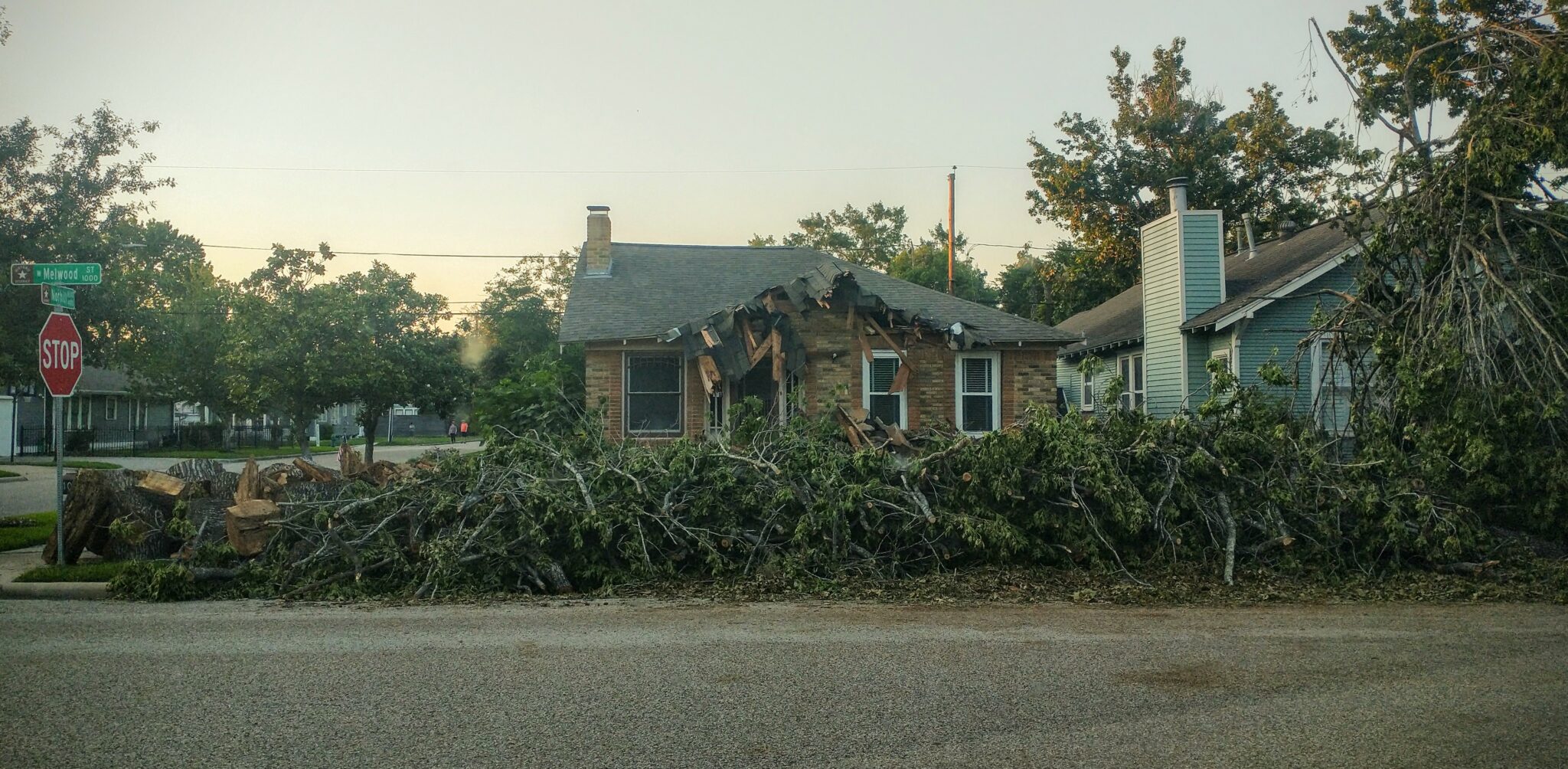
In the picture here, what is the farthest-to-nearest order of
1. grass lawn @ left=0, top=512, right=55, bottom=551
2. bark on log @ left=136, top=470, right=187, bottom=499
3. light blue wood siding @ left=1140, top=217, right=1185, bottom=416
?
light blue wood siding @ left=1140, top=217, right=1185, bottom=416 < grass lawn @ left=0, top=512, right=55, bottom=551 < bark on log @ left=136, top=470, right=187, bottom=499

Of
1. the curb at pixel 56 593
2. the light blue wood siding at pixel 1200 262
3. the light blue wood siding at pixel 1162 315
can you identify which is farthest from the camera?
the light blue wood siding at pixel 1162 315

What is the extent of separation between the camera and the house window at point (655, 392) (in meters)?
19.2

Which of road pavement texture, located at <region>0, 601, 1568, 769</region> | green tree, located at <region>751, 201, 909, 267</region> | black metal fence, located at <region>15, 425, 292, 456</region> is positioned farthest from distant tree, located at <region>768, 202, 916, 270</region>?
road pavement texture, located at <region>0, 601, 1568, 769</region>

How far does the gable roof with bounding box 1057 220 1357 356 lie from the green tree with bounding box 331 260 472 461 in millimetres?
16075

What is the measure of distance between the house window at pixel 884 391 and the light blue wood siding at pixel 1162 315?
18.8ft

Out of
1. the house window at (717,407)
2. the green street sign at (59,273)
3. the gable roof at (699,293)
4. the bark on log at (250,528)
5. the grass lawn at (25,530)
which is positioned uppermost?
the gable roof at (699,293)

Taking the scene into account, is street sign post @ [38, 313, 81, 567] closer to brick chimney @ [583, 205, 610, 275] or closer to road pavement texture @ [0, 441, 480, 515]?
road pavement texture @ [0, 441, 480, 515]

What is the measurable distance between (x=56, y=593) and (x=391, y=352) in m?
18.3

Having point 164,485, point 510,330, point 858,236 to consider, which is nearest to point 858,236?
point 858,236

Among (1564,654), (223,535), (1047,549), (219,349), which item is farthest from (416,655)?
(219,349)

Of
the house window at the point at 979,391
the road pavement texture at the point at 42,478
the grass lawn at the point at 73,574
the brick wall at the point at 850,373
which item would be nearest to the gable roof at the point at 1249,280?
the brick wall at the point at 850,373

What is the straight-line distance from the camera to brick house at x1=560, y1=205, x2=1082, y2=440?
17531mm

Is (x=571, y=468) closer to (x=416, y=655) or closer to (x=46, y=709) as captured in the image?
(x=416, y=655)

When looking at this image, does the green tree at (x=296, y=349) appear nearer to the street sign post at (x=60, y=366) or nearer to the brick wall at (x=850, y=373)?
the brick wall at (x=850, y=373)
